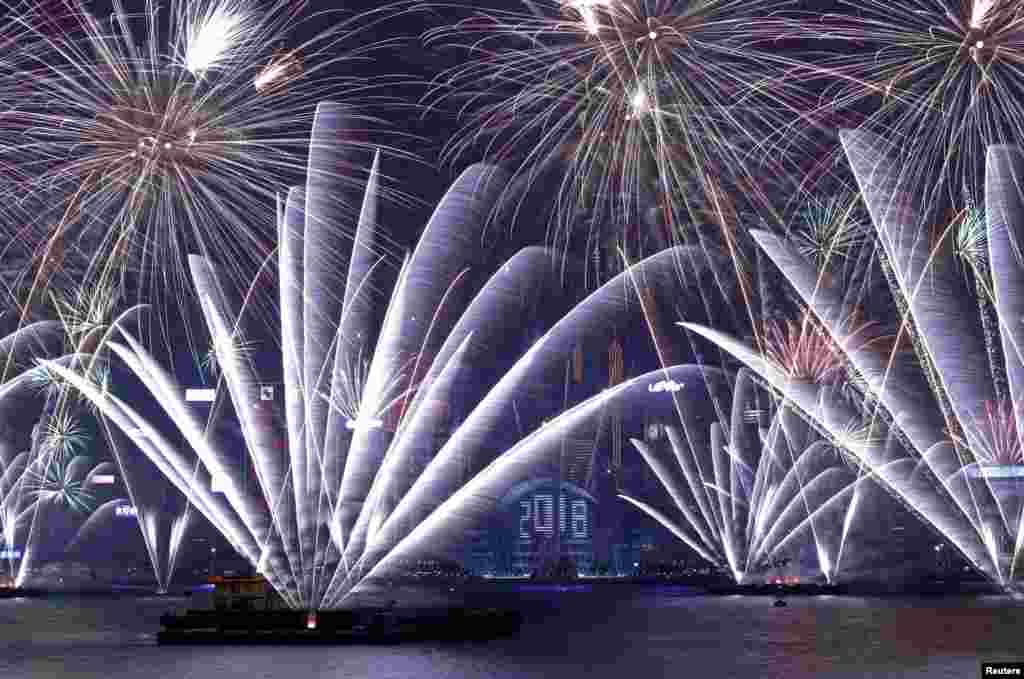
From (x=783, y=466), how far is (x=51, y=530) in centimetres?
11297

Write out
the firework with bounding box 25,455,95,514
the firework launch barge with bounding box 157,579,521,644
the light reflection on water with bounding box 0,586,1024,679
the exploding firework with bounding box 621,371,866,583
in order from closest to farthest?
the light reflection on water with bounding box 0,586,1024,679, the firework launch barge with bounding box 157,579,521,644, the exploding firework with bounding box 621,371,866,583, the firework with bounding box 25,455,95,514

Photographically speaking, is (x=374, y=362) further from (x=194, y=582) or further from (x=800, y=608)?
(x=194, y=582)

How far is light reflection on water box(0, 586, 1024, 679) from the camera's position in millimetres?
42312

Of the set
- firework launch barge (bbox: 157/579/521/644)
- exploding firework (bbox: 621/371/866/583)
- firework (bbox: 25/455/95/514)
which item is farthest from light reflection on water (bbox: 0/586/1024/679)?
firework (bbox: 25/455/95/514)

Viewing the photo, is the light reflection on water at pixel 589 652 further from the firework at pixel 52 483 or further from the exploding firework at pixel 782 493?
the firework at pixel 52 483

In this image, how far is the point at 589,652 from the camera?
5122 cm

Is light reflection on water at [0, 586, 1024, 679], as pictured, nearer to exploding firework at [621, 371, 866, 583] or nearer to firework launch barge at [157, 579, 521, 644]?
firework launch barge at [157, 579, 521, 644]

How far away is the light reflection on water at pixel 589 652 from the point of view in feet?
139

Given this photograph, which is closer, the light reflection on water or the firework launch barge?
the light reflection on water

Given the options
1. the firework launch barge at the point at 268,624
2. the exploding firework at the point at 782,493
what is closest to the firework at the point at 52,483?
the exploding firework at the point at 782,493

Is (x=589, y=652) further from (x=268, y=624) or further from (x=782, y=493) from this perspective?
(x=782, y=493)

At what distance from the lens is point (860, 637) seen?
59719mm

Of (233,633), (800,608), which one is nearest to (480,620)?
(233,633)

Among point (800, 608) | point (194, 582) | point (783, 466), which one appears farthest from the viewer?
point (194, 582)
